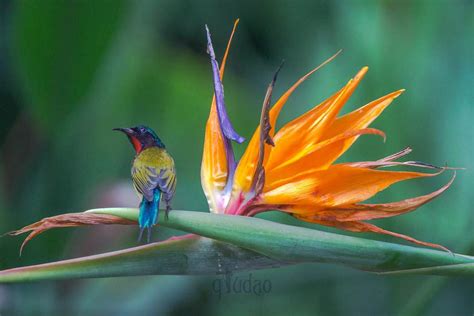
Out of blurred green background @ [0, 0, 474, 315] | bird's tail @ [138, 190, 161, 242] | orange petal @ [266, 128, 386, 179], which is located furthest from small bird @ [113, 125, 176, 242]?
blurred green background @ [0, 0, 474, 315]

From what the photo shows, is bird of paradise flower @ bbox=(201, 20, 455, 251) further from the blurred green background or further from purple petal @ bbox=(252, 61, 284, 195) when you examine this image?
the blurred green background

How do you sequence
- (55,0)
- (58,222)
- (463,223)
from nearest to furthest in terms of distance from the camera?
(58,222), (55,0), (463,223)

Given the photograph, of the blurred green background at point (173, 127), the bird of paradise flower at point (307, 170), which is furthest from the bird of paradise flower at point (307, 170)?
the blurred green background at point (173, 127)

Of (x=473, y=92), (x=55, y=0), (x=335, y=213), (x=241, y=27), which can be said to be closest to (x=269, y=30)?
(x=241, y=27)

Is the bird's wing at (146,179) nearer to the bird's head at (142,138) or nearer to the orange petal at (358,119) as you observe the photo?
the bird's head at (142,138)

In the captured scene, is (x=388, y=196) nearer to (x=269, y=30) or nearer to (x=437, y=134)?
(x=437, y=134)
